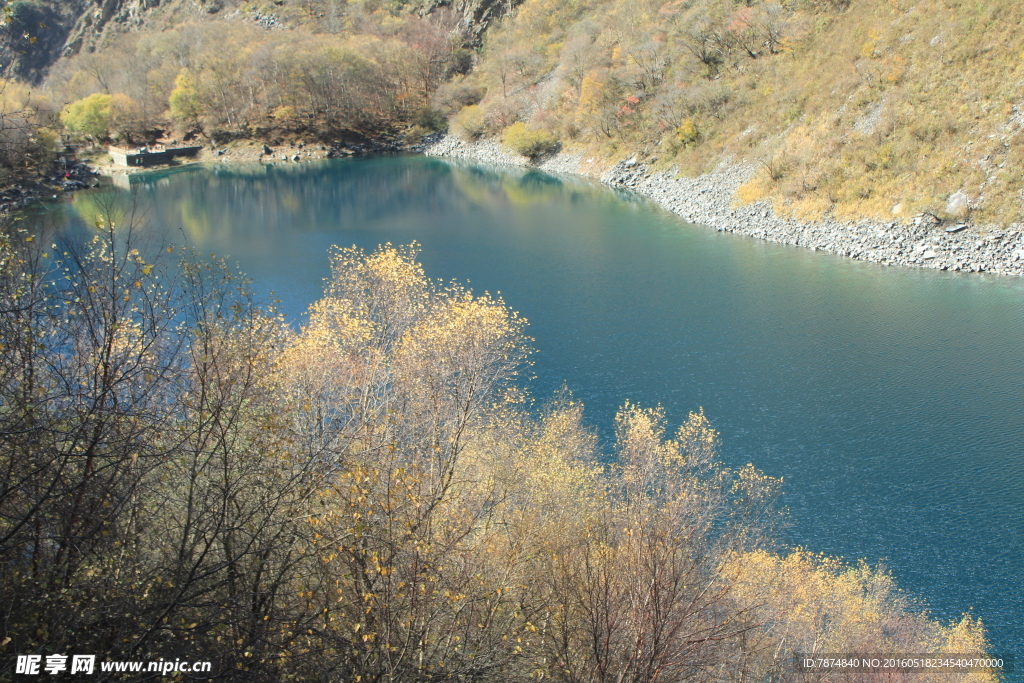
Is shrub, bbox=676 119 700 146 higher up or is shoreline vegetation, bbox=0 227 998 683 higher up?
shrub, bbox=676 119 700 146

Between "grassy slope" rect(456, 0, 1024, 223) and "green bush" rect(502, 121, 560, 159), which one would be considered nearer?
"grassy slope" rect(456, 0, 1024, 223)

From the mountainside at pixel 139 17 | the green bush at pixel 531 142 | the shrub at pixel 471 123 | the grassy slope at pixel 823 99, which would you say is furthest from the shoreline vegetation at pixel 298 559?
the mountainside at pixel 139 17

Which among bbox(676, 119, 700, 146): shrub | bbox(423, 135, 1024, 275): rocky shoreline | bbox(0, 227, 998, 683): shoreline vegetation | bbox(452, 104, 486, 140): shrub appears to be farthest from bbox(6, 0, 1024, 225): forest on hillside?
bbox(0, 227, 998, 683): shoreline vegetation

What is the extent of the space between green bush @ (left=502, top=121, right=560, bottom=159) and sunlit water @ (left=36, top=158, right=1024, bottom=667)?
2349 cm

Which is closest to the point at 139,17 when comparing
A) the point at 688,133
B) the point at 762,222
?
the point at 688,133

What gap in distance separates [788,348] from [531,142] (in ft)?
182

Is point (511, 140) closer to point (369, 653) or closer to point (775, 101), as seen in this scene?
point (775, 101)

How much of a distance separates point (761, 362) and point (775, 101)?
123 ft

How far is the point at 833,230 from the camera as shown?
45.0 m

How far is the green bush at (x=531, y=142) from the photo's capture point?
80.7 metres

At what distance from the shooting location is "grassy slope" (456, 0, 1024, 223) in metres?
42.2

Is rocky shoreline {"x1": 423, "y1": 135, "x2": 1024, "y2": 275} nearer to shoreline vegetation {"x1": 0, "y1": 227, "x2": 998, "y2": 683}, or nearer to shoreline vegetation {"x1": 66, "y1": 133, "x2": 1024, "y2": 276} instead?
shoreline vegetation {"x1": 66, "y1": 133, "x2": 1024, "y2": 276}

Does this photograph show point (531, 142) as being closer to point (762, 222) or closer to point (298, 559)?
point (762, 222)

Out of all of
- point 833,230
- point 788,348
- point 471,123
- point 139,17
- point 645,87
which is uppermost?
point 139,17
